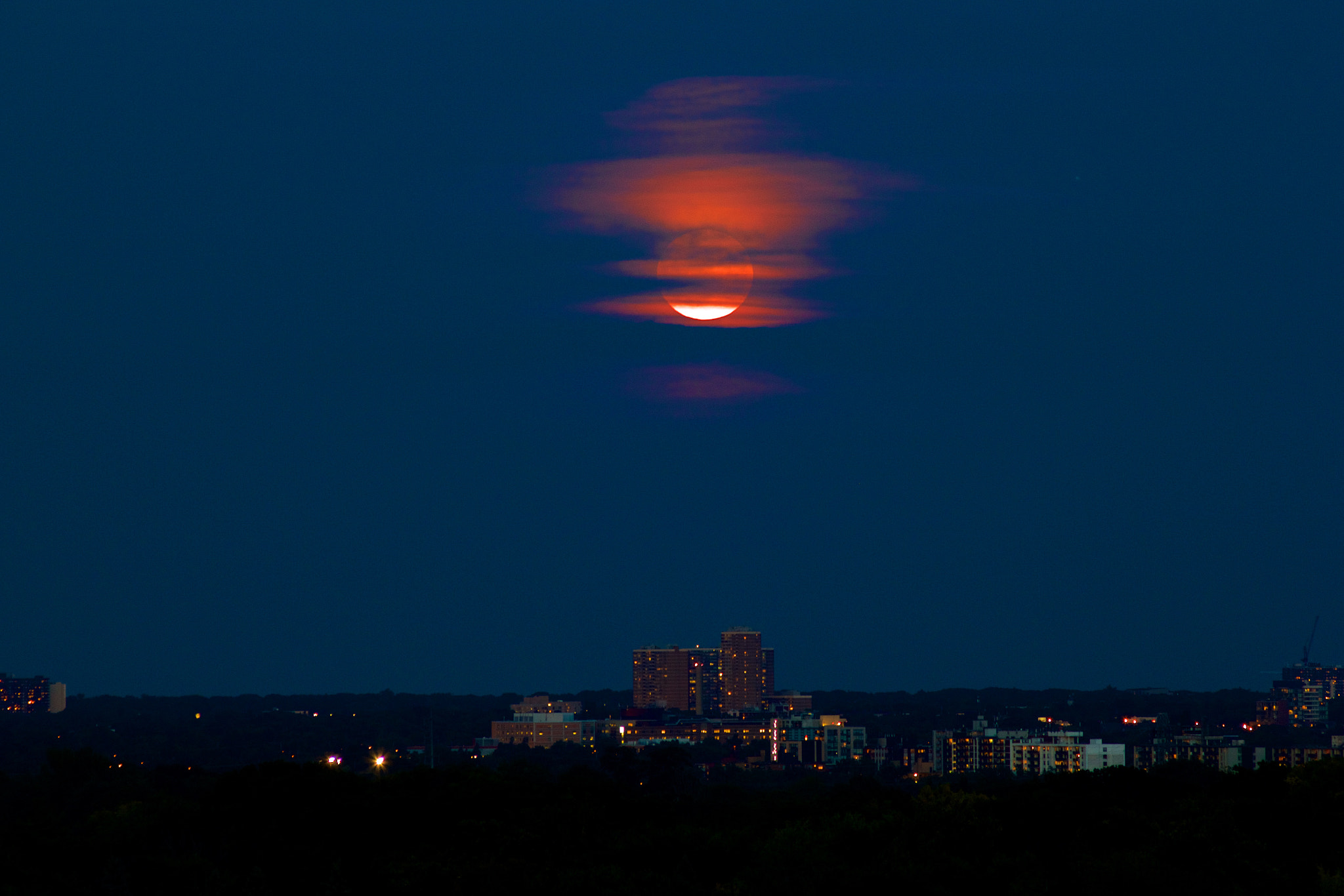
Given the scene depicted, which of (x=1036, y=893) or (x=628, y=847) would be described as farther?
(x=628, y=847)

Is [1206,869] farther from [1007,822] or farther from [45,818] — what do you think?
[45,818]

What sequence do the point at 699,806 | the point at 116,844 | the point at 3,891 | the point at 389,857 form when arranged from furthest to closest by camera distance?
1. the point at 699,806
2. the point at 116,844
3. the point at 389,857
4. the point at 3,891

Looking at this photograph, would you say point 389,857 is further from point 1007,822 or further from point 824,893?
point 1007,822

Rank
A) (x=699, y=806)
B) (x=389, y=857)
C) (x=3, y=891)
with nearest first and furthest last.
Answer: (x=3, y=891) < (x=389, y=857) < (x=699, y=806)

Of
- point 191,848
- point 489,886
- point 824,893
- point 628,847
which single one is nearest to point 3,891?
point 191,848

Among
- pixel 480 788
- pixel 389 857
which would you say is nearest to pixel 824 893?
pixel 389 857

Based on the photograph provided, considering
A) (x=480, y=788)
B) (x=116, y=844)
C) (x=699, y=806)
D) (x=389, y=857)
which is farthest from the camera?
(x=699, y=806)
